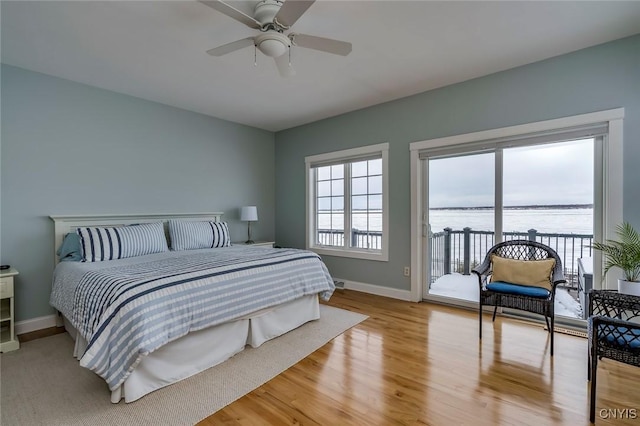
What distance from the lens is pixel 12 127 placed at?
288 centimetres

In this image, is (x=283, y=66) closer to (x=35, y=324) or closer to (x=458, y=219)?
(x=458, y=219)

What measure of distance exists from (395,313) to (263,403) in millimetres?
2004

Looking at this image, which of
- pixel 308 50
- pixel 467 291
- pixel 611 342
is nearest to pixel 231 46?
pixel 308 50

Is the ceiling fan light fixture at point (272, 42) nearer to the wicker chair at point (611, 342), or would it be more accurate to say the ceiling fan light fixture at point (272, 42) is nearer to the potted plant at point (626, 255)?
the wicker chair at point (611, 342)

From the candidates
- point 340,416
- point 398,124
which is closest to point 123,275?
point 340,416

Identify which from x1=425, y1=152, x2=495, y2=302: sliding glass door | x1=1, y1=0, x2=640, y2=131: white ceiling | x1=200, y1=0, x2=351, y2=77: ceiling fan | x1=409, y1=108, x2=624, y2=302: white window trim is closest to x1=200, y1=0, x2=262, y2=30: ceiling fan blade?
x1=200, y1=0, x2=351, y2=77: ceiling fan

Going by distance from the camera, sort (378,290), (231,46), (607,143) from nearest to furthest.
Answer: (231,46) < (607,143) < (378,290)

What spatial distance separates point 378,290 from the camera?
418 cm

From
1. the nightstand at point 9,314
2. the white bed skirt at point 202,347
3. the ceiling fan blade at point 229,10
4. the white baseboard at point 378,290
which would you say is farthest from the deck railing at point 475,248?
the nightstand at point 9,314

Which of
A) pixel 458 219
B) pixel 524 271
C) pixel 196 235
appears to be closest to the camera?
pixel 524 271

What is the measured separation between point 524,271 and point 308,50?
294 cm

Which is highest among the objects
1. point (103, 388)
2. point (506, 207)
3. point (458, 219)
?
point (506, 207)

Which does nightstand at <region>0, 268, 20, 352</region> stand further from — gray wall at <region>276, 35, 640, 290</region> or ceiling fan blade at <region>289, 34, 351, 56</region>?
gray wall at <region>276, 35, 640, 290</region>

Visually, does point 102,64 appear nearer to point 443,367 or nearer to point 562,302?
point 443,367
